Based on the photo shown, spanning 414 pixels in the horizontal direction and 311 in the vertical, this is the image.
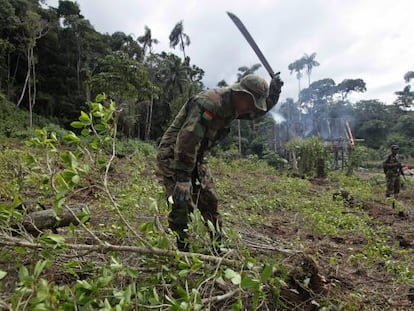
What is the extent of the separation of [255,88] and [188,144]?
2.13ft

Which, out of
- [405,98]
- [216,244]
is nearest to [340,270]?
[216,244]

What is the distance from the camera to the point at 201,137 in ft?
7.70

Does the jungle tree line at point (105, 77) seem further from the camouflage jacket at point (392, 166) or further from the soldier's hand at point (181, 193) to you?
the soldier's hand at point (181, 193)

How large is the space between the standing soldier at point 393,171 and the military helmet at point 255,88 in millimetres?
7277

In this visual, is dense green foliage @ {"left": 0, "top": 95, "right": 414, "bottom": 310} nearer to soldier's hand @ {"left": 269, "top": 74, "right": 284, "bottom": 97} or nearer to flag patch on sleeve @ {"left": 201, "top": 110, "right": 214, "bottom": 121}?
flag patch on sleeve @ {"left": 201, "top": 110, "right": 214, "bottom": 121}

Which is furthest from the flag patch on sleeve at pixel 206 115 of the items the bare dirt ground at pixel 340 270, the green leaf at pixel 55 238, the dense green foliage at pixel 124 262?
the green leaf at pixel 55 238

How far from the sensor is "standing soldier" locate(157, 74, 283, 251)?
2.31 m

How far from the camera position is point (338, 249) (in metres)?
3.82

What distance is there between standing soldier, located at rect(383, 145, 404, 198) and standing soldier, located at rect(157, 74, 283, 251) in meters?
7.17

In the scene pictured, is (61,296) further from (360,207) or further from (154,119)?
(154,119)

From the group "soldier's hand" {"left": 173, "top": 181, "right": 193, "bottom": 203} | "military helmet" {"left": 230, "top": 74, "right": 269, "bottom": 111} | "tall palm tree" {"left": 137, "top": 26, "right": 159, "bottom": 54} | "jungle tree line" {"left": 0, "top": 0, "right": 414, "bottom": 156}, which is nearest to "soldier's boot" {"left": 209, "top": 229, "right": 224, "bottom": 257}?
"soldier's hand" {"left": 173, "top": 181, "right": 193, "bottom": 203}

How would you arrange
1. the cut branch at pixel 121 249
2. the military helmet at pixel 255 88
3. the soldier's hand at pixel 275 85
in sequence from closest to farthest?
the cut branch at pixel 121 249, the military helmet at pixel 255 88, the soldier's hand at pixel 275 85

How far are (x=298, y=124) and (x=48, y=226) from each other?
3483 cm

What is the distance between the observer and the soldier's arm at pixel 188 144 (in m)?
2.29
